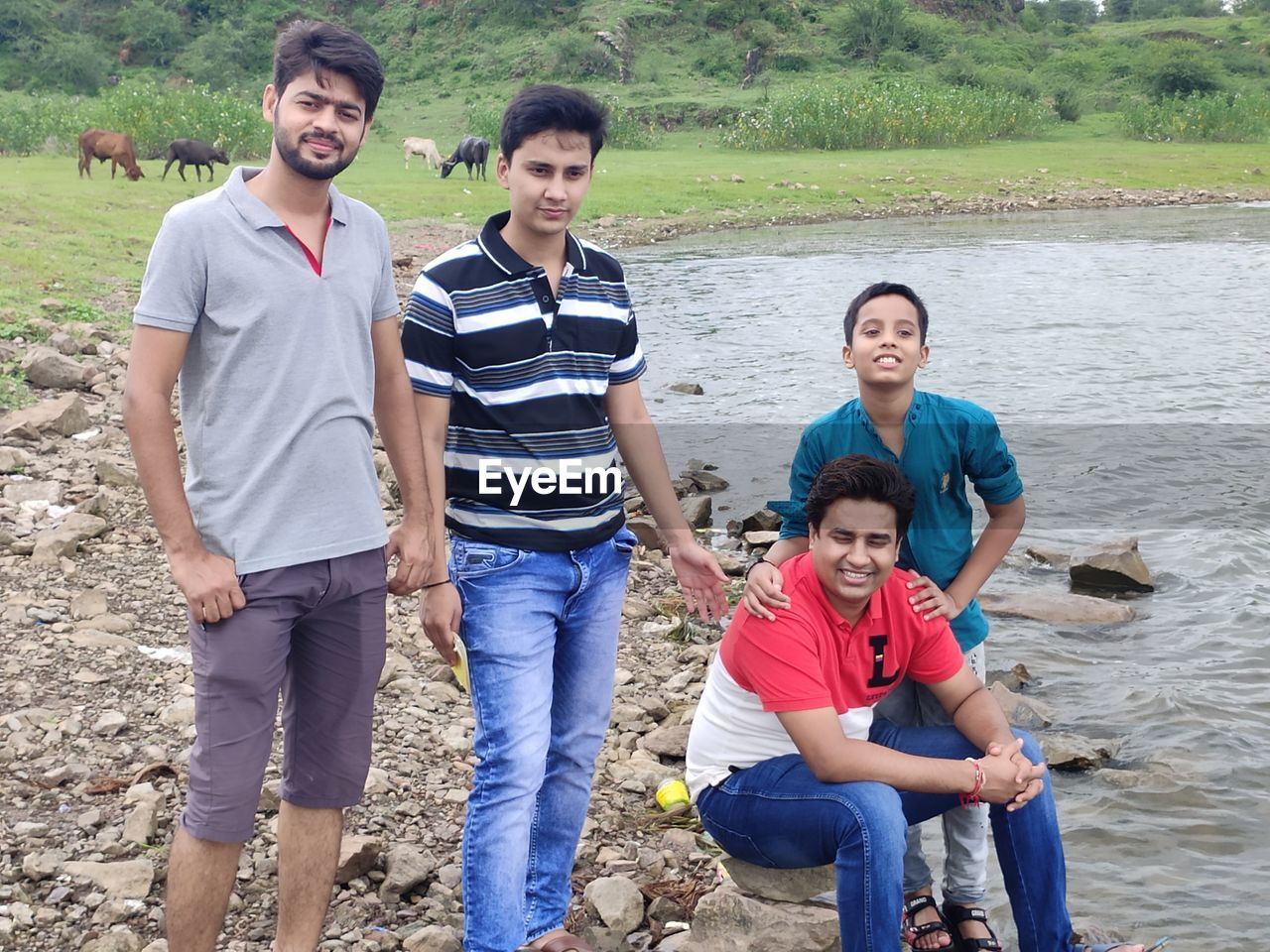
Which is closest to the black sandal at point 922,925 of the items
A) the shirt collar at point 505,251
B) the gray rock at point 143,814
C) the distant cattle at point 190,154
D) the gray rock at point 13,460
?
the shirt collar at point 505,251

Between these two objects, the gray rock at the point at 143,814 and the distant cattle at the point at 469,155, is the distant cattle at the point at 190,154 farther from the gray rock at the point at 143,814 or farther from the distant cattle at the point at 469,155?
the gray rock at the point at 143,814

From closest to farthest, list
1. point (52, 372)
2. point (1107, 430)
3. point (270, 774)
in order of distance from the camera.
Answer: point (270, 774)
point (52, 372)
point (1107, 430)

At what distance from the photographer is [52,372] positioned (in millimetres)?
9742

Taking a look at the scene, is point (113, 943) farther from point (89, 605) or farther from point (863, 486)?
point (89, 605)

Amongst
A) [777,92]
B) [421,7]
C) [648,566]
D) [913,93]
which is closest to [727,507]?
[648,566]

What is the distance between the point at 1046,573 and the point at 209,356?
264 inches

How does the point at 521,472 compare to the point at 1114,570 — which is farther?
the point at 1114,570

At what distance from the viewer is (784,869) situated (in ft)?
12.2

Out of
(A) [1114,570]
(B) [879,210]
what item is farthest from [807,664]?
(B) [879,210]

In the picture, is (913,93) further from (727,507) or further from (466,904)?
(466,904)

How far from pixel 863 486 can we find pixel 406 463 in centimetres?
114

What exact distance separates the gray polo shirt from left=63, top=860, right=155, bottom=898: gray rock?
1.36 m

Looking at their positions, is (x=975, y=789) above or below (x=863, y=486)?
below

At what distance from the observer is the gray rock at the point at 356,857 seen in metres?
3.97
